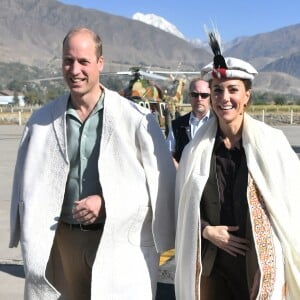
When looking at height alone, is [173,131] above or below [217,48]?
below

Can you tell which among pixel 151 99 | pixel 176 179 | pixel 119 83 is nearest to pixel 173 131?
pixel 176 179

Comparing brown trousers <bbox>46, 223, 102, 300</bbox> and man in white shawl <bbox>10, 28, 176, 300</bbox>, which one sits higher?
man in white shawl <bbox>10, 28, 176, 300</bbox>

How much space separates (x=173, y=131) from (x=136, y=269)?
1.82m

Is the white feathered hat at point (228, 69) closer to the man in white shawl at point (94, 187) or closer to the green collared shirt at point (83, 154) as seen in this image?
the man in white shawl at point (94, 187)

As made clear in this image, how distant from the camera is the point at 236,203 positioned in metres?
2.60

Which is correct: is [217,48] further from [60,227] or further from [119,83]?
[119,83]

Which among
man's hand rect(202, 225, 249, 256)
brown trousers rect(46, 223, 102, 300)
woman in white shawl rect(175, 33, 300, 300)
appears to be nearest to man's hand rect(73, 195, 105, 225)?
brown trousers rect(46, 223, 102, 300)

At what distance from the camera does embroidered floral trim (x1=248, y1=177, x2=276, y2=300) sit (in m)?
2.50

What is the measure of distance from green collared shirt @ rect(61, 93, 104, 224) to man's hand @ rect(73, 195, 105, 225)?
67mm

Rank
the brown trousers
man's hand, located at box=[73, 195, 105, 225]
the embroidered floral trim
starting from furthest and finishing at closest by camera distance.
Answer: the brown trousers < man's hand, located at box=[73, 195, 105, 225] < the embroidered floral trim

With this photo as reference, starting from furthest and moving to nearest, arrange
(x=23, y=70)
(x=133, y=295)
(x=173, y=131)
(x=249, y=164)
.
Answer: (x=23, y=70) < (x=173, y=131) < (x=133, y=295) < (x=249, y=164)

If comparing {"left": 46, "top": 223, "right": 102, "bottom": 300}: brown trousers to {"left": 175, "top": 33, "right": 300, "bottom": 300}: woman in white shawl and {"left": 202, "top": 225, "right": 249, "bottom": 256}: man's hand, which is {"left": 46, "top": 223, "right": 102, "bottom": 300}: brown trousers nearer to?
{"left": 175, "top": 33, "right": 300, "bottom": 300}: woman in white shawl

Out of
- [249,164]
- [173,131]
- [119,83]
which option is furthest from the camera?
[119,83]

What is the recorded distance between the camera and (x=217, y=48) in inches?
109
